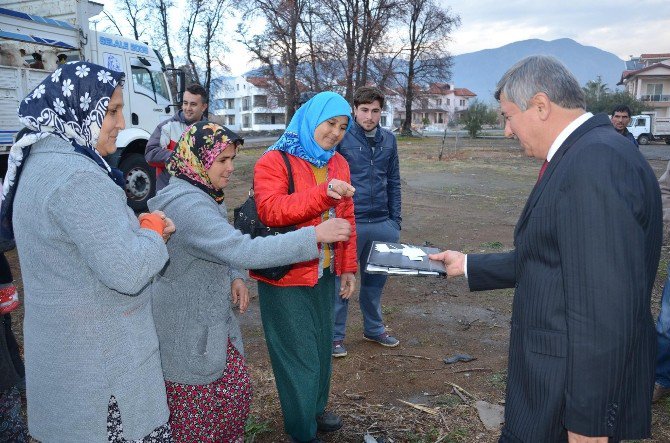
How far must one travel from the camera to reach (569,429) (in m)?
1.53

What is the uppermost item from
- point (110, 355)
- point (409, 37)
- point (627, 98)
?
point (409, 37)

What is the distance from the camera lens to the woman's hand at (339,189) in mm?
2351

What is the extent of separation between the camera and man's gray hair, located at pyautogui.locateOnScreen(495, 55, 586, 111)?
168 centimetres

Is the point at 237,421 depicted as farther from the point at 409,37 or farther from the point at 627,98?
the point at 627,98

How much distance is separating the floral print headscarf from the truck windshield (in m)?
8.82

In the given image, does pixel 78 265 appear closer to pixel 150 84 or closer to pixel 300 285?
pixel 300 285

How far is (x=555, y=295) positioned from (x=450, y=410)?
6.65ft

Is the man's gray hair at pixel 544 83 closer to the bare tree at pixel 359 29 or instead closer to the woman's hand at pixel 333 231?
the woman's hand at pixel 333 231

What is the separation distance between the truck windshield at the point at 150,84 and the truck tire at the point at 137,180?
147 cm

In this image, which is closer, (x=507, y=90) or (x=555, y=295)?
(x=555, y=295)

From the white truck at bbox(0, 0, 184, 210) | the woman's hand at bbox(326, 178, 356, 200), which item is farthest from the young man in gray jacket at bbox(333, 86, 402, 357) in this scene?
the white truck at bbox(0, 0, 184, 210)

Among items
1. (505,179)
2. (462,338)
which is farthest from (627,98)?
(462,338)

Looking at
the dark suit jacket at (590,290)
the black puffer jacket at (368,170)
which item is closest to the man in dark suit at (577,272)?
the dark suit jacket at (590,290)

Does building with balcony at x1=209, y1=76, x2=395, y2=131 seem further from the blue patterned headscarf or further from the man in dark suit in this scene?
the man in dark suit
